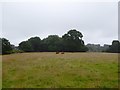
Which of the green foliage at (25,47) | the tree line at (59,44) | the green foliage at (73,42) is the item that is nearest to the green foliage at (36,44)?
the tree line at (59,44)

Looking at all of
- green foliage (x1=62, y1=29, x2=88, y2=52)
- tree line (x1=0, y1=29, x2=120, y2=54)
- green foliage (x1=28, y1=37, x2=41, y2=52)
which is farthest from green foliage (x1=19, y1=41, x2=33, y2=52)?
Result: green foliage (x1=62, y1=29, x2=88, y2=52)

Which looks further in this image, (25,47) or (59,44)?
(59,44)

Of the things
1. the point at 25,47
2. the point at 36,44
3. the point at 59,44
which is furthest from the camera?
the point at 36,44

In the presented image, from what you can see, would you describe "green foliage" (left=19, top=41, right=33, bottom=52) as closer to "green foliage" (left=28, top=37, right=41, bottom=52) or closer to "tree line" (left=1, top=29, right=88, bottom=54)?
"tree line" (left=1, top=29, right=88, bottom=54)

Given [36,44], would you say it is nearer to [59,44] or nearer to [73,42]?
[59,44]

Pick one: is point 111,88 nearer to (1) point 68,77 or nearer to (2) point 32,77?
(1) point 68,77

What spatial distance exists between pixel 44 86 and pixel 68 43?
66146mm

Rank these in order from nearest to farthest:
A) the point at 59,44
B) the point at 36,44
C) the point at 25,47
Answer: the point at 25,47 < the point at 59,44 < the point at 36,44

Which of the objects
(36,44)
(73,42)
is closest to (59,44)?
(73,42)

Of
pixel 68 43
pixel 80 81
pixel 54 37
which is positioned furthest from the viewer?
pixel 54 37

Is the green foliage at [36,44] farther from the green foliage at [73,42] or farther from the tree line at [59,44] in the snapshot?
the green foliage at [73,42]

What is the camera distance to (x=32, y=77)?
53.0ft

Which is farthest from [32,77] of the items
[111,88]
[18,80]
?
[111,88]

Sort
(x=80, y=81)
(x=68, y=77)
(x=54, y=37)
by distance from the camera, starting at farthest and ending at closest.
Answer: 1. (x=54, y=37)
2. (x=68, y=77)
3. (x=80, y=81)
